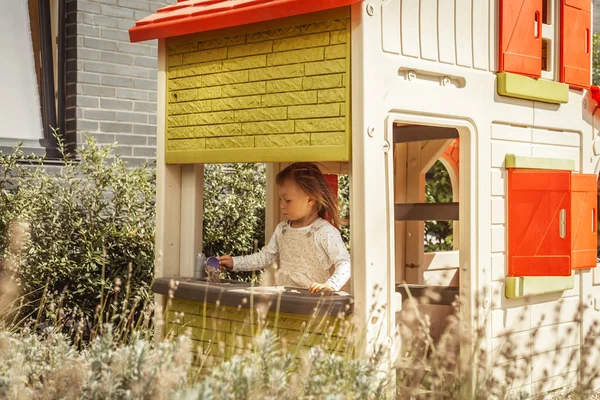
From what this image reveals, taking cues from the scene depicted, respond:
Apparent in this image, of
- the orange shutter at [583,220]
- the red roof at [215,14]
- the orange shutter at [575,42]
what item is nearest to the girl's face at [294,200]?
the red roof at [215,14]

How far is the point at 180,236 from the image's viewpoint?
472 cm

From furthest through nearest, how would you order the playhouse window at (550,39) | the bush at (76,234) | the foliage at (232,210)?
1. the foliage at (232,210)
2. the bush at (76,234)
3. the playhouse window at (550,39)

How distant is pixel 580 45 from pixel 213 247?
2895 mm

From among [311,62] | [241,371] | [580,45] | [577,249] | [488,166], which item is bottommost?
[241,371]

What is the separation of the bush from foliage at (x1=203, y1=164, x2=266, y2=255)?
502 millimetres

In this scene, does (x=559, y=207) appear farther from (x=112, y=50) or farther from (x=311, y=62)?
(x=112, y=50)

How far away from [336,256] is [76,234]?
2.06 metres

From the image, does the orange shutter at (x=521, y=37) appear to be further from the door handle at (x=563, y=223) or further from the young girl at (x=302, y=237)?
the young girl at (x=302, y=237)

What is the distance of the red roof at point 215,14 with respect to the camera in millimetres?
3941

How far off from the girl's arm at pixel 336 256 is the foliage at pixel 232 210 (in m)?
1.86

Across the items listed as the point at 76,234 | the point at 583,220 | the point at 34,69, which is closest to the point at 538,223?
the point at 583,220

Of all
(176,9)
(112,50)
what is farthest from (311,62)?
(112,50)

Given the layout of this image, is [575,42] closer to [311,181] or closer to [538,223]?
[538,223]

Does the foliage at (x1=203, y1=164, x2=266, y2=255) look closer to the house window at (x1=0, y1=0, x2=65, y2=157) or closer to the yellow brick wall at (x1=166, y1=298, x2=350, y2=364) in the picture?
the house window at (x1=0, y1=0, x2=65, y2=157)
